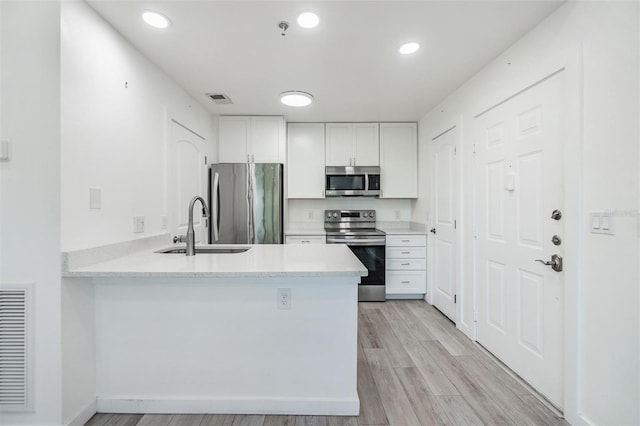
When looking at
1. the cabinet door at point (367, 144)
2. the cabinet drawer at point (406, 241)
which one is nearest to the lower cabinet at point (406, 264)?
the cabinet drawer at point (406, 241)

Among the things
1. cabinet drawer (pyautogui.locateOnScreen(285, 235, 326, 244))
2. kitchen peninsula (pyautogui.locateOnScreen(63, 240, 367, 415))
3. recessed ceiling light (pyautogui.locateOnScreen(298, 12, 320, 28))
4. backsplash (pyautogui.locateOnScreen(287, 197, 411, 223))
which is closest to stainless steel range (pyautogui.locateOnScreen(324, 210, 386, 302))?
cabinet drawer (pyautogui.locateOnScreen(285, 235, 326, 244))

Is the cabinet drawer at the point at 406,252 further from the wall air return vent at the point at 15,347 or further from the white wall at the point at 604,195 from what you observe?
the wall air return vent at the point at 15,347

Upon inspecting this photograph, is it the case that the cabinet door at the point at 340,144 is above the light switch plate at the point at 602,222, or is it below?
above

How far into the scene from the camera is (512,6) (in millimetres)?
1721

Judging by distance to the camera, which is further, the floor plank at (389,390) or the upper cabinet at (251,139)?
the upper cabinet at (251,139)

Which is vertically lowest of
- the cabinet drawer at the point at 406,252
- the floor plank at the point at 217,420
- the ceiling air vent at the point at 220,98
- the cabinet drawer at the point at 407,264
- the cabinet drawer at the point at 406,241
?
the floor plank at the point at 217,420

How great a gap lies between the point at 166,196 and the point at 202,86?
1.12m

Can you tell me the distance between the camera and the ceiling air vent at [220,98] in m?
3.08

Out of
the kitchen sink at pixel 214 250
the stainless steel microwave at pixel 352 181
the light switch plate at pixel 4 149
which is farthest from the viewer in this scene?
the stainless steel microwave at pixel 352 181

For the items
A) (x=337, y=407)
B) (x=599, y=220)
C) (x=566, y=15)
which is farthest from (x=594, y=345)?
(x=566, y=15)

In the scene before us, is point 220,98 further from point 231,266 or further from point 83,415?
point 83,415

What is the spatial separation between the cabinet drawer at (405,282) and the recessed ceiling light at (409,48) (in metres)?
2.58

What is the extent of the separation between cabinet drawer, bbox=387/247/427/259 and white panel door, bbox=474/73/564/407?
126cm

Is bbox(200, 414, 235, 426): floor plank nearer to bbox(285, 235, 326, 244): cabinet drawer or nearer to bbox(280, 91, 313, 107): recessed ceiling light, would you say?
→ bbox(285, 235, 326, 244): cabinet drawer
